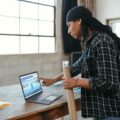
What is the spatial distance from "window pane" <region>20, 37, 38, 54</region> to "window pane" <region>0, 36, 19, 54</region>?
130 mm

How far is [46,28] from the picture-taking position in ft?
18.4

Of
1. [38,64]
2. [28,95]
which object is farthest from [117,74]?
[38,64]

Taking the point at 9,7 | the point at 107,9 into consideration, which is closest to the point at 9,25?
the point at 9,7

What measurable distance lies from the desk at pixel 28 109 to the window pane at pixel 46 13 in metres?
3.46

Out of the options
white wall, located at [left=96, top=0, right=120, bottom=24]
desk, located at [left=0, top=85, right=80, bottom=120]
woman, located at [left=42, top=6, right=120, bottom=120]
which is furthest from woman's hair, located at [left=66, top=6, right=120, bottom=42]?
white wall, located at [left=96, top=0, right=120, bottom=24]

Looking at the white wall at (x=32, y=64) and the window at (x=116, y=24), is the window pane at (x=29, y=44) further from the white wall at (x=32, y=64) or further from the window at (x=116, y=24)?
the window at (x=116, y=24)

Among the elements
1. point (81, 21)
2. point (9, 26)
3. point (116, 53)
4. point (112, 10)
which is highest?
point (112, 10)

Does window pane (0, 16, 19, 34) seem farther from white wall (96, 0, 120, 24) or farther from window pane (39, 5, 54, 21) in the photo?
white wall (96, 0, 120, 24)

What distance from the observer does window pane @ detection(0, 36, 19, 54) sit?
475 centimetres

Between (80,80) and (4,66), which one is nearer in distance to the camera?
(80,80)

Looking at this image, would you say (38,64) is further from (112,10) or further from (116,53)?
(116,53)

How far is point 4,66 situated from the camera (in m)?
4.66

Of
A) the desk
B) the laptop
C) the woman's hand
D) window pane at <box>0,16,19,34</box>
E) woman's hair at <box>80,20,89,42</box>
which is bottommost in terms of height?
the desk

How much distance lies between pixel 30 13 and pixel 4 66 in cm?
125
